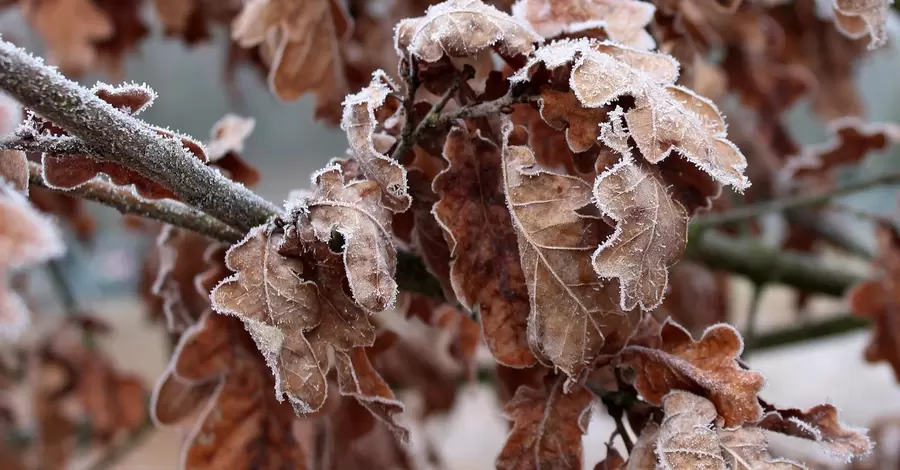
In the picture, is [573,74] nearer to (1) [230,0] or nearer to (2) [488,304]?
(2) [488,304]

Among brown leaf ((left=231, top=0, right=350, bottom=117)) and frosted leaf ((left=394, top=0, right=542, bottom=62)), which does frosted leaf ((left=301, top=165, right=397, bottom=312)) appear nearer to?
frosted leaf ((left=394, top=0, right=542, bottom=62))

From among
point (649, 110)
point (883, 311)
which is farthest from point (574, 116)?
point (883, 311)

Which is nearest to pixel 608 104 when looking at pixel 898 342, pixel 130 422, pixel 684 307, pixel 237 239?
pixel 237 239

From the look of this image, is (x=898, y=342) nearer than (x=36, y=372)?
Yes

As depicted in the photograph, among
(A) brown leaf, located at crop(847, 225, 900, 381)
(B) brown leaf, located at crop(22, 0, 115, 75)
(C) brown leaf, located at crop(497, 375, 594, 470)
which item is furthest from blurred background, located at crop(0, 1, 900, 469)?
(C) brown leaf, located at crop(497, 375, 594, 470)

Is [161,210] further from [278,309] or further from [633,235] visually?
[633,235]

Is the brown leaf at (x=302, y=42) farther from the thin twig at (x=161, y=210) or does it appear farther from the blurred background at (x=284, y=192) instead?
the blurred background at (x=284, y=192)
